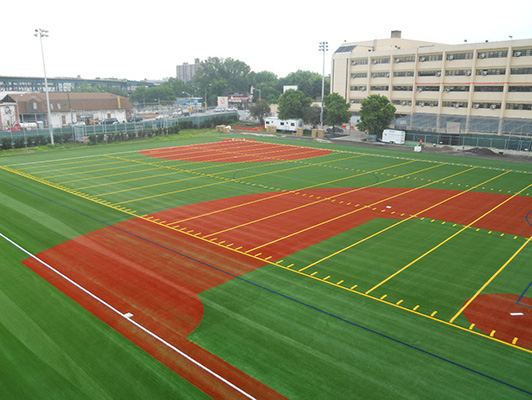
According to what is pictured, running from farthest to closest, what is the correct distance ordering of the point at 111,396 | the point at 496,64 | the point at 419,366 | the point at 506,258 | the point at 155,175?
1. the point at 496,64
2. the point at 155,175
3. the point at 506,258
4. the point at 419,366
5. the point at 111,396

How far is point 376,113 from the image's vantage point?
2864 inches

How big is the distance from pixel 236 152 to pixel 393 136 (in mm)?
28364

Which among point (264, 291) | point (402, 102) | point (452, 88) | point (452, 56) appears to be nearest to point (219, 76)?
point (402, 102)

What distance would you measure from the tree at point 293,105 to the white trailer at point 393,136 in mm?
21261

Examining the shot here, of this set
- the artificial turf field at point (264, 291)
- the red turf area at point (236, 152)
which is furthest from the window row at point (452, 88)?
the artificial turf field at point (264, 291)

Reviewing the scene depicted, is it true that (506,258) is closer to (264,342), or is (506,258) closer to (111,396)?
(264,342)

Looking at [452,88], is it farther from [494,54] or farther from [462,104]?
[494,54]

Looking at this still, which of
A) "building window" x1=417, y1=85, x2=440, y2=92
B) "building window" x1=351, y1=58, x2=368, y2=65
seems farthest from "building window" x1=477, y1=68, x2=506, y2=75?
"building window" x1=351, y1=58, x2=368, y2=65

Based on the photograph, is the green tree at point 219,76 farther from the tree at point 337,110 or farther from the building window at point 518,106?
the building window at point 518,106

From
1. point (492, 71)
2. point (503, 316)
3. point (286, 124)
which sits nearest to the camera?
point (503, 316)

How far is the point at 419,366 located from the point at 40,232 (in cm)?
2264

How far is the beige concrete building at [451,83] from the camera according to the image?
6806 cm

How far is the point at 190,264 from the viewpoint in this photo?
2155 cm

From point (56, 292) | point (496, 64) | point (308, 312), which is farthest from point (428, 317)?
point (496, 64)
